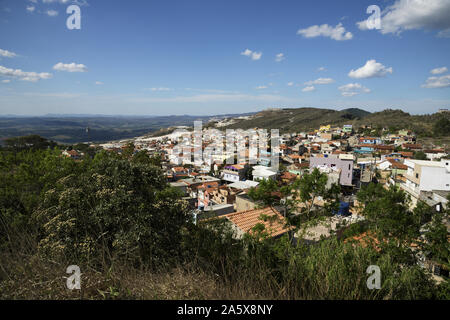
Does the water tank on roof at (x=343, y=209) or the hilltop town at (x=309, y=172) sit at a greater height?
the hilltop town at (x=309, y=172)

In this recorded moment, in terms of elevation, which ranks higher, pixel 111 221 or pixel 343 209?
pixel 111 221

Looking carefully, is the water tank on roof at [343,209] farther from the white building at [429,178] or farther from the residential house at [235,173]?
the residential house at [235,173]

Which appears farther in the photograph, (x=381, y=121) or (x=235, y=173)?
(x=381, y=121)

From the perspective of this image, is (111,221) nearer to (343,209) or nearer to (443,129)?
(343,209)

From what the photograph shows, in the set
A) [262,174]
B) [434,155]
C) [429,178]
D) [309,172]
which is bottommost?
[262,174]

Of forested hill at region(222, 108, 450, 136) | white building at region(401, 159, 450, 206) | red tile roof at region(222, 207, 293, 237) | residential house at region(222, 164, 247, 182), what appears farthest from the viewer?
forested hill at region(222, 108, 450, 136)

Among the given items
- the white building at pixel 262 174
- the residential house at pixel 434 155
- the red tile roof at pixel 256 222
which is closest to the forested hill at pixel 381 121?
the residential house at pixel 434 155

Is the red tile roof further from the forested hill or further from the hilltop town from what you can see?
the forested hill

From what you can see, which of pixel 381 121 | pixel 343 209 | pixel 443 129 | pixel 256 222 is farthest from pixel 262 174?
pixel 381 121

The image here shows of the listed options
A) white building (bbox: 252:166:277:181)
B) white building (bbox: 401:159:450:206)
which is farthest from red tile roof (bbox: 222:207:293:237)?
white building (bbox: 252:166:277:181)
